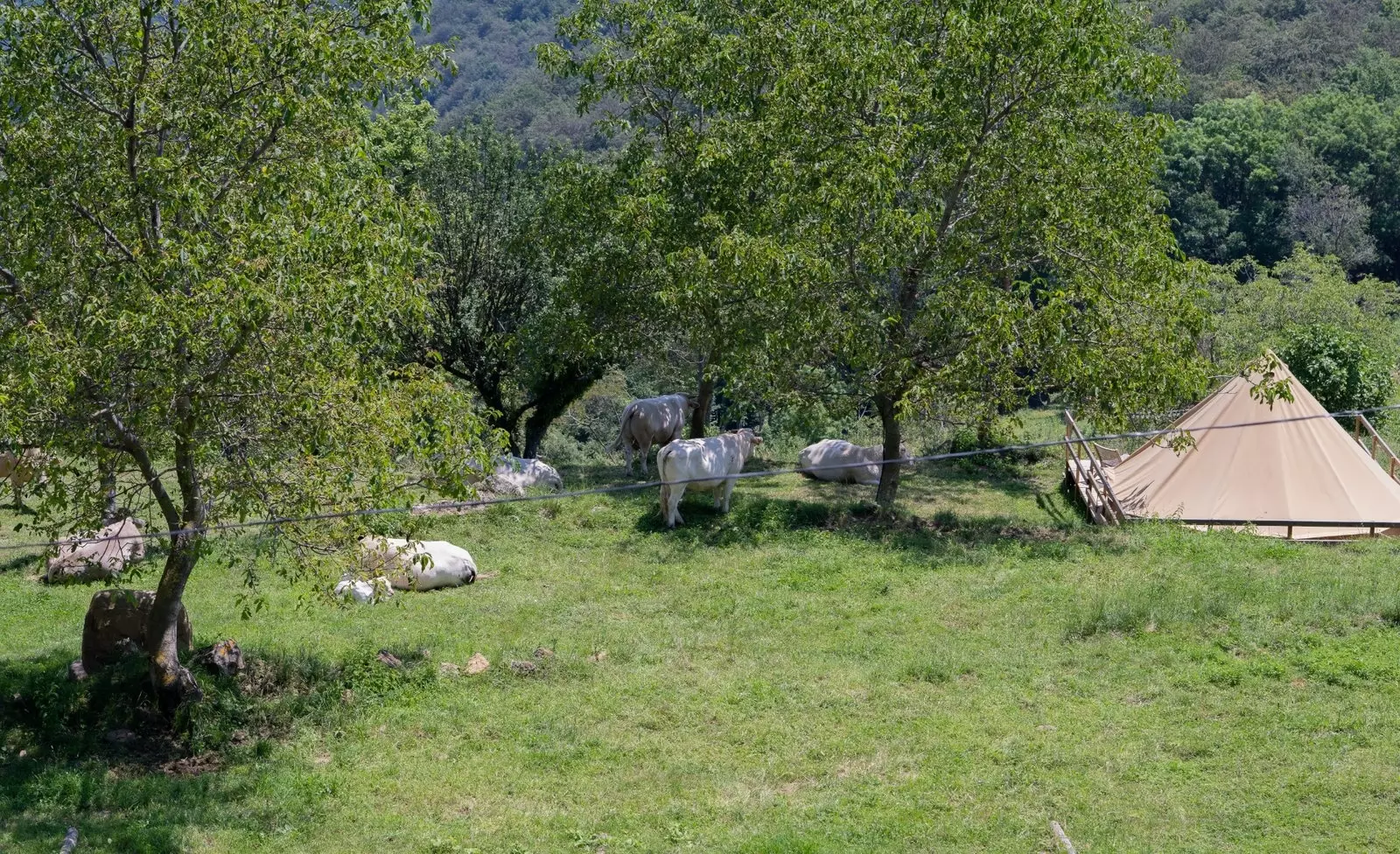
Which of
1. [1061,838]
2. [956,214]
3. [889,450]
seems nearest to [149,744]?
[1061,838]

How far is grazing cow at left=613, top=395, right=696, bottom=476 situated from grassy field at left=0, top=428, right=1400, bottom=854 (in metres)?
6.81

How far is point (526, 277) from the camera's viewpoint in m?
28.9

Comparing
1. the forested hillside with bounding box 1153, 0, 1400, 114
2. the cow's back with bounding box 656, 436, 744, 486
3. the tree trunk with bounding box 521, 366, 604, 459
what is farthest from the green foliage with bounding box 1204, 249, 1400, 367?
the forested hillside with bounding box 1153, 0, 1400, 114

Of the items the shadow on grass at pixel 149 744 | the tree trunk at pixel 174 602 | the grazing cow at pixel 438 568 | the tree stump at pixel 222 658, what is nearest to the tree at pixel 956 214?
the grazing cow at pixel 438 568

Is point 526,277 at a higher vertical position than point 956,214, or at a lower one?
lower

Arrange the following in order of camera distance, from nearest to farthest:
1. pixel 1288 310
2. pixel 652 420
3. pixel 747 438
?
1. pixel 747 438
2. pixel 652 420
3. pixel 1288 310

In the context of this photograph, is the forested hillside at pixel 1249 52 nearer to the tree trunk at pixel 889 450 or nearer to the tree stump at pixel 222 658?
the tree trunk at pixel 889 450

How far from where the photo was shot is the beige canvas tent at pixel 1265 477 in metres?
19.7

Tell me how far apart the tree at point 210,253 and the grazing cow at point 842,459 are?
13.6 m

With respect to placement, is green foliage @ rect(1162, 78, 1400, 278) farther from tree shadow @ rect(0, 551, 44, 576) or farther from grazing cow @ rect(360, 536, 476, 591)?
tree shadow @ rect(0, 551, 44, 576)

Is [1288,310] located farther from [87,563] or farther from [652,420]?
[87,563]

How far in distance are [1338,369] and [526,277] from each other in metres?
17.5

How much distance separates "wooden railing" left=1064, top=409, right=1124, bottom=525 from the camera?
20703 mm

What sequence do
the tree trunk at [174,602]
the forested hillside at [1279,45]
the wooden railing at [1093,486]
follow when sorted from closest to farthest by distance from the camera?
the tree trunk at [174,602], the wooden railing at [1093,486], the forested hillside at [1279,45]
